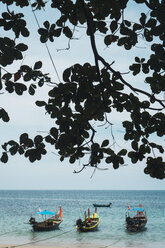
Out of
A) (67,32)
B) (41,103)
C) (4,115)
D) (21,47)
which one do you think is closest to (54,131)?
(41,103)

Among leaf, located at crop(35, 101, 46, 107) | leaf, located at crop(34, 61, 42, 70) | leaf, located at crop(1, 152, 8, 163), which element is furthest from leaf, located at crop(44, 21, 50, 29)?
leaf, located at crop(1, 152, 8, 163)

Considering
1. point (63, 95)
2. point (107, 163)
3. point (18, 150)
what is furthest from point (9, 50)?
point (107, 163)

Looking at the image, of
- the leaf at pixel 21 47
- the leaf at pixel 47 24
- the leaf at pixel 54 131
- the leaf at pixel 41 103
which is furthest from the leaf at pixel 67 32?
the leaf at pixel 54 131

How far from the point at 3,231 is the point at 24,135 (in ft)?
115

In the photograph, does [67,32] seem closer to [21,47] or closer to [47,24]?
[47,24]

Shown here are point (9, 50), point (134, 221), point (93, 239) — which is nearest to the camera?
point (9, 50)

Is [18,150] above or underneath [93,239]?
above

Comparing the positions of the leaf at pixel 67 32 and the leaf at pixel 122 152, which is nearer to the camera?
the leaf at pixel 122 152

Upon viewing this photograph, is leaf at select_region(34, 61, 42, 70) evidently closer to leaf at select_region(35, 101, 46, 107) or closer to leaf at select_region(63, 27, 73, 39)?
leaf at select_region(35, 101, 46, 107)

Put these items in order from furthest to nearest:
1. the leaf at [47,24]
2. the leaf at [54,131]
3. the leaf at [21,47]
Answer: the leaf at [47,24]
the leaf at [54,131]
the leaf at [21,47]

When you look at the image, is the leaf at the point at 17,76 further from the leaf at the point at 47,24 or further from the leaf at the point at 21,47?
the leaf at the point at 47,24

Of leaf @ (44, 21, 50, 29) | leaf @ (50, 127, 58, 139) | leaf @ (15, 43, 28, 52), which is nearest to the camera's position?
leaf @ (15, 43, 28, 52)

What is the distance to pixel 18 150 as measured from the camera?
105 inches

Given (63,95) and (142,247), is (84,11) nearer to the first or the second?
(63,95)
